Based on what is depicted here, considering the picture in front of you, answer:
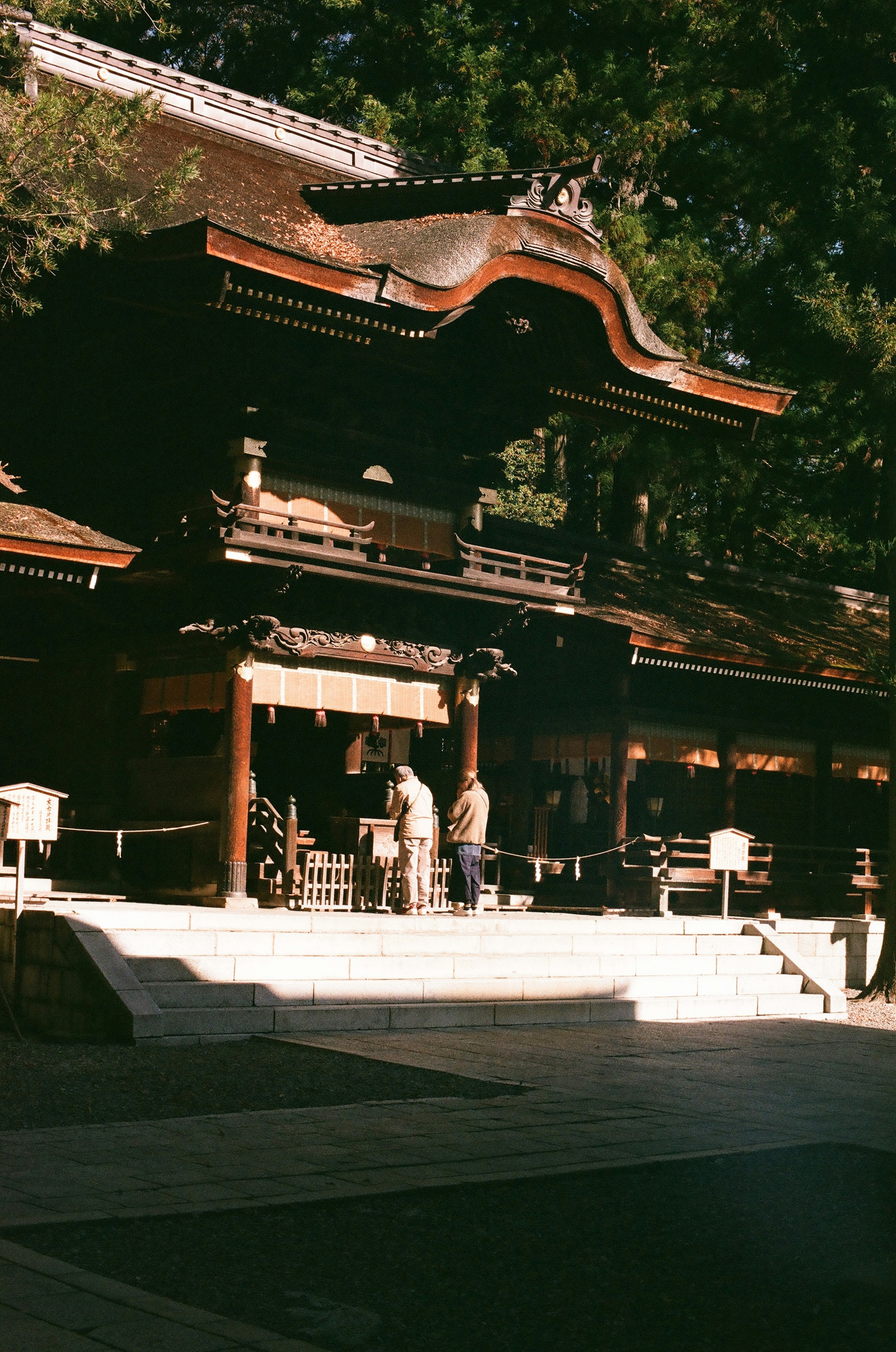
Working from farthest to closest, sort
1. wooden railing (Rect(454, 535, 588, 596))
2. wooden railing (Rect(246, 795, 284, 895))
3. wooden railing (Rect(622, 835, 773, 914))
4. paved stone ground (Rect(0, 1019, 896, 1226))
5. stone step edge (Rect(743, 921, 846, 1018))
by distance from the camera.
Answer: wooden railing (Rect(622, 835, 773, 914)) → wooden railing (Rect(454, 535, 588, 596)) → wooden railing (Rect(246, 795, 284, 895)) → stone step edge (Rect(743, 921, 846, 1018)) → paved stone ground (Rect(0, 1019, 896, 1226))

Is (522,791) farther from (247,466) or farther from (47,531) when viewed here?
(47,531)

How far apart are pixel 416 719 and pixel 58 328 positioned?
6.00 m

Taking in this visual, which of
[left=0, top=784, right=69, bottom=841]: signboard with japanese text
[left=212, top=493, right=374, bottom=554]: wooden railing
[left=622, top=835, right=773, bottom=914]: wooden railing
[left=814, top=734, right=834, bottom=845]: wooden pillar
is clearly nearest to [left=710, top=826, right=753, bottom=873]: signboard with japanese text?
[left=622, top=835, right=773, bottom=914]: wooden railing

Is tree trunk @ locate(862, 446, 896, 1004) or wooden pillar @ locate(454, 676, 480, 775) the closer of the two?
tree trunk @ locate(862, 446, 896, 1004)

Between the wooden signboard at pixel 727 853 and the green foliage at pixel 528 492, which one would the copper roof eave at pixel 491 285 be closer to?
the wooden signboard at pixel 727 853

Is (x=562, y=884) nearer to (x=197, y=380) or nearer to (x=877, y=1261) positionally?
(x=197, y=380)

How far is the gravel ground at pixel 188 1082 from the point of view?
8078 mm

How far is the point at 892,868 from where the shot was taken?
16031 millimetres

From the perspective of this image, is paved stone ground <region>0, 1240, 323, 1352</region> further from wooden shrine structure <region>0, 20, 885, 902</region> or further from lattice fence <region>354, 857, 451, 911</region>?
lattice fence <region>354, 857, 451, 911</region>

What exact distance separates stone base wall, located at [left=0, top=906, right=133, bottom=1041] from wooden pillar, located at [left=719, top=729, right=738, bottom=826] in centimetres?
1172

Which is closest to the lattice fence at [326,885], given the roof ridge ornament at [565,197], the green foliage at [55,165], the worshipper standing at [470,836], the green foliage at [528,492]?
the worshipper standing at [470,836]

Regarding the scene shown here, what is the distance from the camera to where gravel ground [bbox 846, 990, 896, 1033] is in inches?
564

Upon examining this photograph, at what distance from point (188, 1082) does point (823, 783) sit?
1540 centimetres

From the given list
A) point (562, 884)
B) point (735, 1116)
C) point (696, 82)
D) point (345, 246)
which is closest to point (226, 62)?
point (696, 82)
